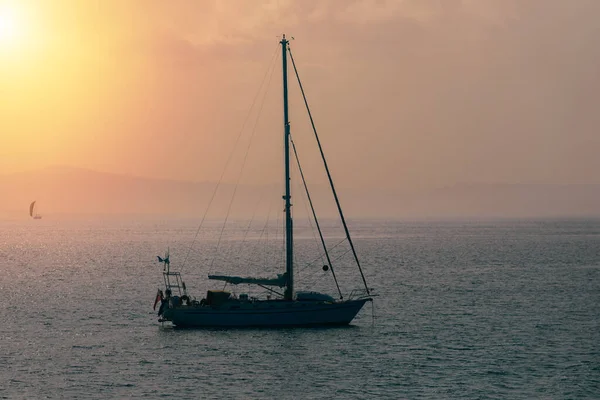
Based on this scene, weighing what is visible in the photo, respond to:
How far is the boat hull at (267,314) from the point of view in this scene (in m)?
67.8

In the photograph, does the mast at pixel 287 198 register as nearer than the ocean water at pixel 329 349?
No

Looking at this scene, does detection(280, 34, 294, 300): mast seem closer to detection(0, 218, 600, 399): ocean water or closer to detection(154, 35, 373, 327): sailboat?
detection(154, 35, 373, 327): sailboat

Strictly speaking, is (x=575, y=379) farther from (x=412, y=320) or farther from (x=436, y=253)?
(x=436, y=253)

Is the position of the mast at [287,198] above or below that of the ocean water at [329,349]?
above

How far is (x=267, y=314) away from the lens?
6781 cm

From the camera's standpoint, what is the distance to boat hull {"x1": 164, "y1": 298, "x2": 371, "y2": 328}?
67.8 metres

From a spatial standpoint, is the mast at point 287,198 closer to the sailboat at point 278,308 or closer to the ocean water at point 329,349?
the sailboat at point 278,308

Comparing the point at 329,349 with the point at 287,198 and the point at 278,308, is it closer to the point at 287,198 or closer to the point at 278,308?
the point at 278,308

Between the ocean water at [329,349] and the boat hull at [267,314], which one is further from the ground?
the boat hull at [267,314]

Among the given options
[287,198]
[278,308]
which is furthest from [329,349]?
[287,198]

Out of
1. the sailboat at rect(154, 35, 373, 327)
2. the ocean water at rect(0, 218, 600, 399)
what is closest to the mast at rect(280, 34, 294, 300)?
the sailboat at rect(154, 35, 373, 327)

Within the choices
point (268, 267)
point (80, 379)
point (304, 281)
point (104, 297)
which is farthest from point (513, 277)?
point (80, 379)

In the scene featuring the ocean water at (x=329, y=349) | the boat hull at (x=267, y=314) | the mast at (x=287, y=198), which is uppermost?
the mast at (x=287, y=198)

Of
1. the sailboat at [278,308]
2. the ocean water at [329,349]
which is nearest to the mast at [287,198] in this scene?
the sailboat at [278,308]
